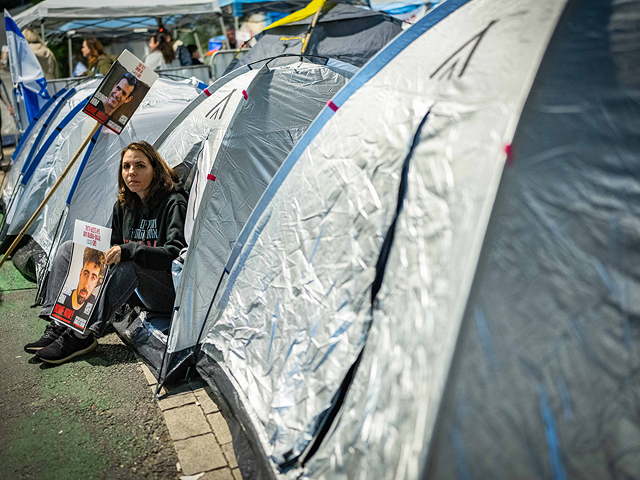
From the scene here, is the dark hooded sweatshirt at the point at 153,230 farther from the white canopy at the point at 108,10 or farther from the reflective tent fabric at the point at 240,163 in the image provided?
the white canopy at the point at 108,10

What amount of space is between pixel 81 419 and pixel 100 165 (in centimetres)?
188

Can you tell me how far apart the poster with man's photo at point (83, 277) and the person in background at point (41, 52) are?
6.22 m

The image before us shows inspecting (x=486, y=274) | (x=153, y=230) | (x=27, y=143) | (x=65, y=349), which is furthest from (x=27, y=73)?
(x=486, y=274)

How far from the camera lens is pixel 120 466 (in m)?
2.10

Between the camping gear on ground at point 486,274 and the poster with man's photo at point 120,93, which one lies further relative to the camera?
the poster with man's photo at point 120,93

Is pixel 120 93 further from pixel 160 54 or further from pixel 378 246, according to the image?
pixel 160 54

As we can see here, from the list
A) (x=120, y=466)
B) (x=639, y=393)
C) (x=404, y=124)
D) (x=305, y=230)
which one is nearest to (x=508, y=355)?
(x=639, y=393)

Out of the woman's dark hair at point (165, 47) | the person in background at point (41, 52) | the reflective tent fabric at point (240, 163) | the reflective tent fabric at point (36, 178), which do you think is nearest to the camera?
the reflective tent fabric at point (240, 163)

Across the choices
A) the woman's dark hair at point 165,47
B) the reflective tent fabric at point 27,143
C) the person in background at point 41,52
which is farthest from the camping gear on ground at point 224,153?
the person in background at point 41,52

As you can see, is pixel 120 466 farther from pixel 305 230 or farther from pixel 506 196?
pixel 506 196

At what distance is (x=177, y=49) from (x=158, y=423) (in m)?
8.18

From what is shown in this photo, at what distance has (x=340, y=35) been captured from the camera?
5426 mm

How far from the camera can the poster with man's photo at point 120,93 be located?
330 cm

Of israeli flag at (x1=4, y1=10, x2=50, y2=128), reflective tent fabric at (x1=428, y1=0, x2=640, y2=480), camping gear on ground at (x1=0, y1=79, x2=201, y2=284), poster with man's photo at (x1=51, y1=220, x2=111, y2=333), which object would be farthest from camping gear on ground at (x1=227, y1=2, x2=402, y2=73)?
reflective tent fabric at (x1=428, y1=0, x2=640, y2=480)
